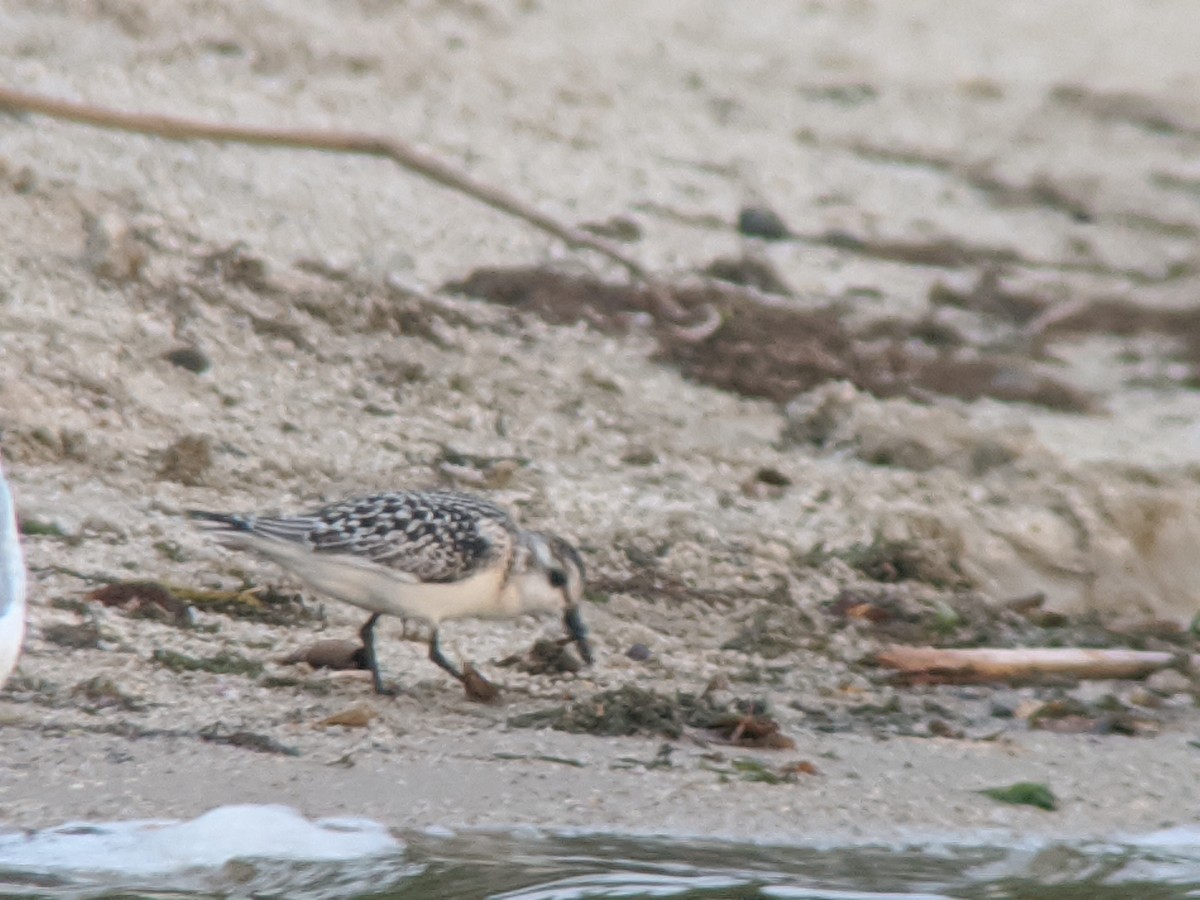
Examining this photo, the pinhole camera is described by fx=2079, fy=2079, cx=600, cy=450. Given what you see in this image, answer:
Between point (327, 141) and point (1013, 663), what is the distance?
12.2 ft

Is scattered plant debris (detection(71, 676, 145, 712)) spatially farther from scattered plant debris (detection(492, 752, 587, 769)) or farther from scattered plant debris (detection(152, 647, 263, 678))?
scattered plant debris (detection(492, 752, 587, 769))

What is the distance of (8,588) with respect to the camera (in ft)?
13.4

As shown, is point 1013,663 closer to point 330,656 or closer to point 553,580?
point 553,580

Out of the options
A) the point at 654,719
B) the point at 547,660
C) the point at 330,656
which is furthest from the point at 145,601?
the point at 654,719

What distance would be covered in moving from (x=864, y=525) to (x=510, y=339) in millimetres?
1885

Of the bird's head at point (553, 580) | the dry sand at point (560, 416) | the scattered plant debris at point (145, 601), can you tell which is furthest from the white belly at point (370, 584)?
the scattered plant debris at point (145, 601)

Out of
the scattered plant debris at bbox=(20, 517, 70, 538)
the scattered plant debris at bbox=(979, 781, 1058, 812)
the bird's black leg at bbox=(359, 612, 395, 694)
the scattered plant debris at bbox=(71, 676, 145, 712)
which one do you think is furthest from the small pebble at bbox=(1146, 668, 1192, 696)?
the scattered plant debris at bbox=(20, 517, 70, 538)

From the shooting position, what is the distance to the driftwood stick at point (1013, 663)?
611 cm

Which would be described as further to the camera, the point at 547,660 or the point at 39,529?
the point at 39,529

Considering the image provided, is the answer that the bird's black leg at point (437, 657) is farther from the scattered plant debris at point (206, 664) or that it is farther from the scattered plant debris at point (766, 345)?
the scattered plant debris at point (766, 345)

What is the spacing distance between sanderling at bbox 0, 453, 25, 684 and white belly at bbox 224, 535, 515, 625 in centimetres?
146

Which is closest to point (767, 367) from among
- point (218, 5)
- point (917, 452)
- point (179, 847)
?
point (917, 452)

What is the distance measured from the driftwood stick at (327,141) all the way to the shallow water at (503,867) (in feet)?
12.5

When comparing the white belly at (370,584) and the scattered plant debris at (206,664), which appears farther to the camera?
the white belly at (370,584)
